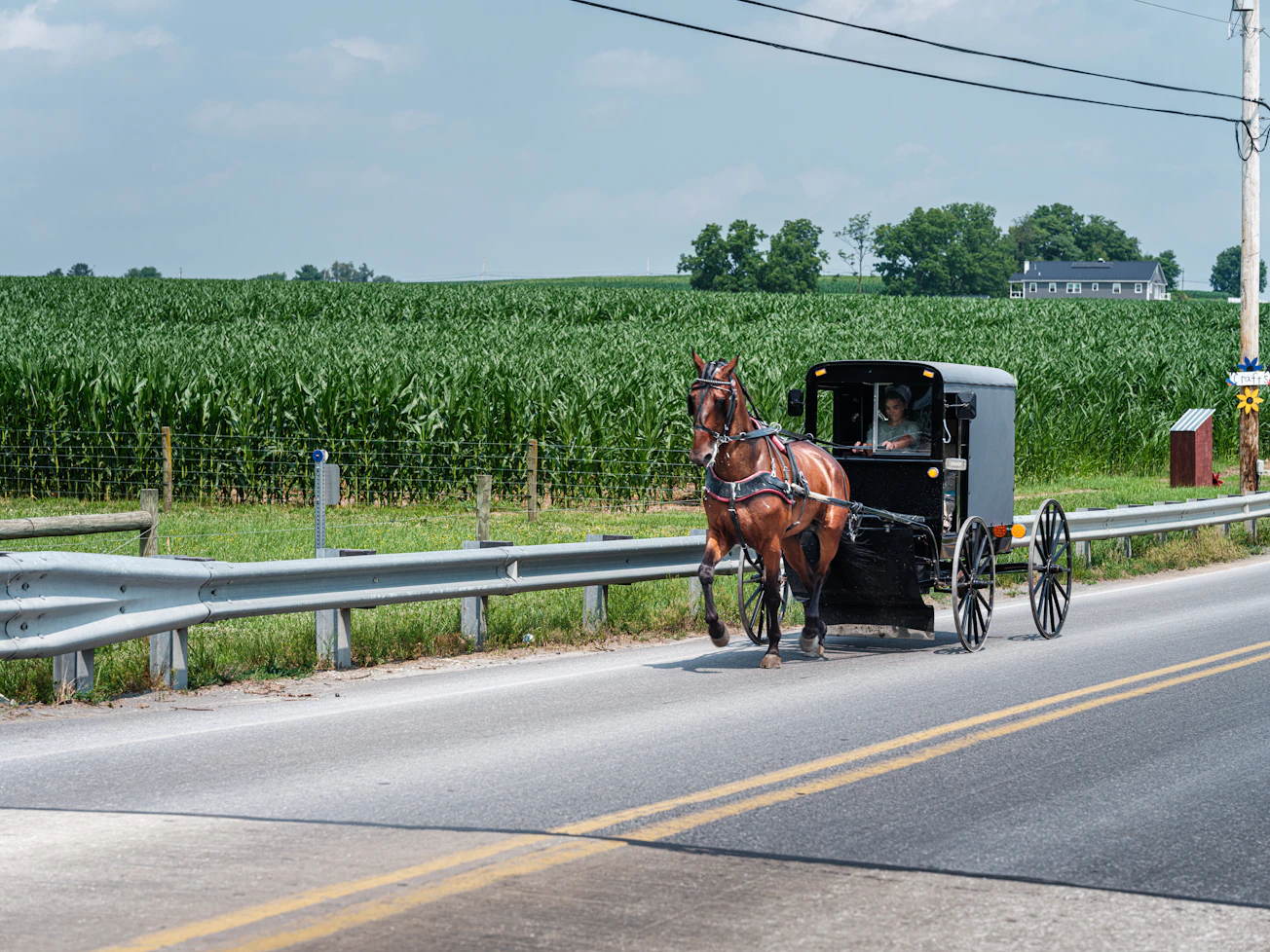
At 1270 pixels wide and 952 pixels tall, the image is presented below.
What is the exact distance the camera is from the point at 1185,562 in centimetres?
2025

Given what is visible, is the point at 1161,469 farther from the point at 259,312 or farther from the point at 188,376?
the point at 259,312

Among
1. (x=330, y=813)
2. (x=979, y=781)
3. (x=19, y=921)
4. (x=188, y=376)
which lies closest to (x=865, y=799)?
(x=979, y=781)

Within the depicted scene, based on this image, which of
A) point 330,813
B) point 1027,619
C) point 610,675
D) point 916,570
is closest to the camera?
point 330,813

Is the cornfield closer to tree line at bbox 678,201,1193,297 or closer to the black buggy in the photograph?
the black buggy

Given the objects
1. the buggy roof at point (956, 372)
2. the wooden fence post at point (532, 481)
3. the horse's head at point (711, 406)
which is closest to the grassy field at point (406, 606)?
the wooden fence post at point (532, 481)

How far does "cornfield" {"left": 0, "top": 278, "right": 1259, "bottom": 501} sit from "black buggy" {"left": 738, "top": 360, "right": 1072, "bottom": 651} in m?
12.6

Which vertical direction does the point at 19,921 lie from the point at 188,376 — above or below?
below

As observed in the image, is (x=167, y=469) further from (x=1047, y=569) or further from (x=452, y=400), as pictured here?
(x=1047, y=569)

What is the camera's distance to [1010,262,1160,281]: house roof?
174 metres

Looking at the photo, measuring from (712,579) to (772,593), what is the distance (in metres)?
0.79

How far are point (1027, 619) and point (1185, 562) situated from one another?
6808 mm

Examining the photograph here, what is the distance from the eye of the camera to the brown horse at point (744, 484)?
10.8 metres

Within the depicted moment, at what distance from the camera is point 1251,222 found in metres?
25.6

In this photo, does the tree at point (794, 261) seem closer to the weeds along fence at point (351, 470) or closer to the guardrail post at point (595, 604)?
the weeds along fence at point (351, 470)
